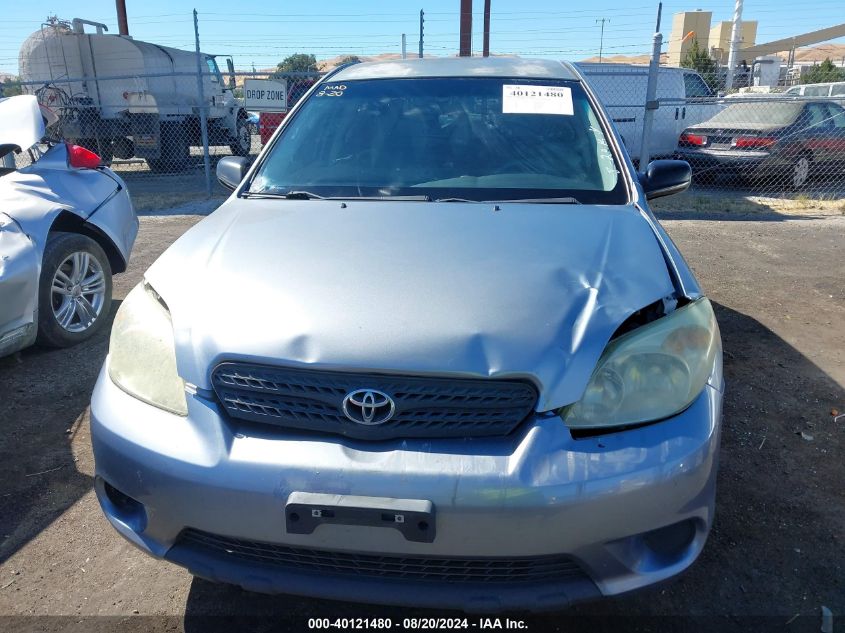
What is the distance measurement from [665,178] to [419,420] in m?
2.17

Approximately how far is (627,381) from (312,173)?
180cm

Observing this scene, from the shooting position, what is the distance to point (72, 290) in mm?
4453

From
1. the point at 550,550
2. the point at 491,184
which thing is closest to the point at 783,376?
the point at 491,184

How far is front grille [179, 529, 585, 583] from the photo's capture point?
1.75 meters

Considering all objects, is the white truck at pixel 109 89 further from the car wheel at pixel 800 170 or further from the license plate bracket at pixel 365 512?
the license plate bracket at pixel 365 512

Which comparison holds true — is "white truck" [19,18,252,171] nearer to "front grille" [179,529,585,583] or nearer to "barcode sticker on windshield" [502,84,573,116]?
"barcode sticker on windshield" [502,84,573,116]

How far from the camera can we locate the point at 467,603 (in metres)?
1.74

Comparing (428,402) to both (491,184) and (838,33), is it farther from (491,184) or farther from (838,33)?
(838,33)

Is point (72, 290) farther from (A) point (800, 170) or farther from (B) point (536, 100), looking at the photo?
(A) point (800, 170)

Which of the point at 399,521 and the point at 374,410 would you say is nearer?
the point at 399,521

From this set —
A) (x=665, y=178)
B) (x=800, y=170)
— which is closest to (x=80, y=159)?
(x=665, y=178)

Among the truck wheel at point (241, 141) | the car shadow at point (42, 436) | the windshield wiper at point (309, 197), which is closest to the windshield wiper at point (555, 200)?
the windshield wiper at point (309, 197)

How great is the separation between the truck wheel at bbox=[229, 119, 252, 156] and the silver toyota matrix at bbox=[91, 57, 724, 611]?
15.9 meters

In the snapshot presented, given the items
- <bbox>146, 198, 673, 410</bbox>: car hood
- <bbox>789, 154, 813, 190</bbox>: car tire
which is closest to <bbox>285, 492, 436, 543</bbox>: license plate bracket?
<bbox>146, 198, 673, 410</bbox>: car hood
